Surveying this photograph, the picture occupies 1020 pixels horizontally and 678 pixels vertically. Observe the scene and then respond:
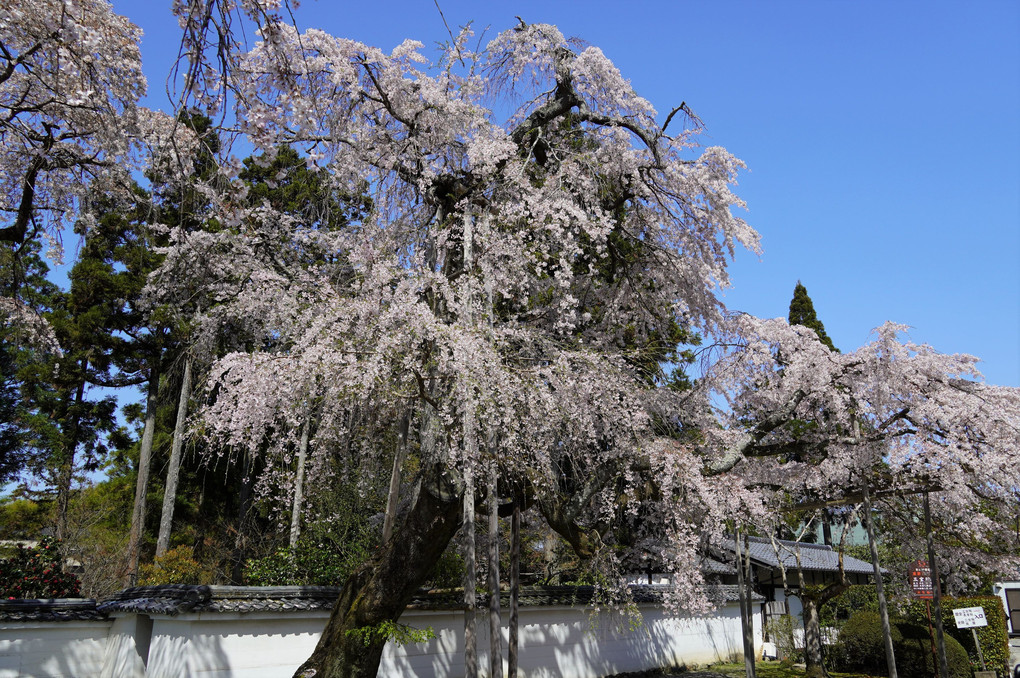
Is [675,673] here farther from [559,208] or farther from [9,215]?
[9,215]

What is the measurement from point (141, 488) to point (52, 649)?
1049 cm

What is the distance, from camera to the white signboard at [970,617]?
45.0 feet

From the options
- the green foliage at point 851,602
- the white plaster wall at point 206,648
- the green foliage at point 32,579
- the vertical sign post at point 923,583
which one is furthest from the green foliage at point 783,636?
the green foliage at point 32,579

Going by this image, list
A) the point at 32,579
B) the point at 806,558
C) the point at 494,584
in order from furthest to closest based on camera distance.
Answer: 1. the point at 806,558
2. the point at 32,579
3. the point at 494,584

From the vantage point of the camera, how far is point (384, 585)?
27.6 ft

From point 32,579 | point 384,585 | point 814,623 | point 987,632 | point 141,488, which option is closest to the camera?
point 384,585

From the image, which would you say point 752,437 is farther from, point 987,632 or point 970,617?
point 987,632

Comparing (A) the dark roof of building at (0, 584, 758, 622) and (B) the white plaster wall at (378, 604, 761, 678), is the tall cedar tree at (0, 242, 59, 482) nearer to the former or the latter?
(A) the dark roof of building at (0, 584, 758, 622)

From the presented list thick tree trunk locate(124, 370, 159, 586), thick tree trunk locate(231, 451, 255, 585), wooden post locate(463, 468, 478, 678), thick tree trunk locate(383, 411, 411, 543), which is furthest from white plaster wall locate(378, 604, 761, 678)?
thick tree trunk locate(124, 370, 159, 586)

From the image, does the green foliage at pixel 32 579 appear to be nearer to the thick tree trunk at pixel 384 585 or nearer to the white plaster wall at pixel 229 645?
the white plaster wall at pixel 229 645

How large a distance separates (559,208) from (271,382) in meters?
5.07

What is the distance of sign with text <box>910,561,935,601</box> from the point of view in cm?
1520

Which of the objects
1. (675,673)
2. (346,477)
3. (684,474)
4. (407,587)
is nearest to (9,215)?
(346,477)

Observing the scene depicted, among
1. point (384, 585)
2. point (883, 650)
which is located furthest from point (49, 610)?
point (883, 650)
